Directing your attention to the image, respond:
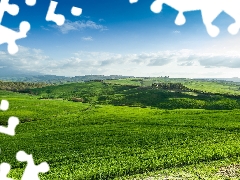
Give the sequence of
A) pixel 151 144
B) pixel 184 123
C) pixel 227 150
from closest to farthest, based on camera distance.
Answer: pixel 227 150
pixel 151 144
pixel 184 123

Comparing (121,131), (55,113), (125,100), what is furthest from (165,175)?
(125,100)

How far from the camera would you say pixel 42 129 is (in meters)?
70.8

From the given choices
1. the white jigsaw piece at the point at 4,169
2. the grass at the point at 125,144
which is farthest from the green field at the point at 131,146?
the white jigsaw piece at the point at 4,169

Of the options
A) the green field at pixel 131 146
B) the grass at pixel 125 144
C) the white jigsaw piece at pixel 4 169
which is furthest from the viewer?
the grass at pixel 125 144

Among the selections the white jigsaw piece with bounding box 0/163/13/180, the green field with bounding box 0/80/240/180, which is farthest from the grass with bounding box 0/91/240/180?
the white jigsaw piece with bounding box 0/163/13/180

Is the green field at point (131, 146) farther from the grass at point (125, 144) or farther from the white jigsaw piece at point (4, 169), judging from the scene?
the white jigsaw piece at point (4, 169)

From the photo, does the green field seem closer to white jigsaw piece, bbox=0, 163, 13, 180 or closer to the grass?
the grass

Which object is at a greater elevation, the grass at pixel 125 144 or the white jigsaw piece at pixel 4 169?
the white jigsaw piece at pixel 4 169

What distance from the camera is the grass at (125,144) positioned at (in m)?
38.8

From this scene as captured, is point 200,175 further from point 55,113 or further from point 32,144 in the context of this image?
point 55,113

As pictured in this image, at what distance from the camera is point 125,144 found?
2004 inches

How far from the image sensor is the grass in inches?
1526

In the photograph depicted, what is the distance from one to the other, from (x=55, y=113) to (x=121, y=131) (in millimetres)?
44523

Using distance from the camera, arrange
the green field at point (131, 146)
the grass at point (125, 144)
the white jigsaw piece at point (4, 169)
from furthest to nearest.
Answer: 1. the grass at point (125, 144)
2. the green field at point (131, 146)
3. the white jigsaw piece at point (4, 169)
